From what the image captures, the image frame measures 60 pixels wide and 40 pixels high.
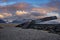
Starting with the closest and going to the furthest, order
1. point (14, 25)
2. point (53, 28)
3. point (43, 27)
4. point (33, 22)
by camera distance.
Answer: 1. point (53, 28)
2. point (43, 27)
3. point (33, 22)
4. point (14, 25)

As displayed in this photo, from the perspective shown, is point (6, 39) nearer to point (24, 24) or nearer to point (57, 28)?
point (57, 28)

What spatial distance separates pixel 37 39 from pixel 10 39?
1.58m

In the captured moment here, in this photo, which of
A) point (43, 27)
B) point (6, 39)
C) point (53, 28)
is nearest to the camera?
point (6, 39)

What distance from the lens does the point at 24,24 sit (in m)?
20.4

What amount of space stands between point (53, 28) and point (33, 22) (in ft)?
14.4

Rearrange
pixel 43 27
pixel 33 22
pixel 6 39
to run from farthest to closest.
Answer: pixel 33 22 → pixel 43 27 → pixel 6 39

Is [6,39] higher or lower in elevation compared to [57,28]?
higher

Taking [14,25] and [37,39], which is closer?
[37,39]

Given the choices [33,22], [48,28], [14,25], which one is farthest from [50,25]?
[14,25]

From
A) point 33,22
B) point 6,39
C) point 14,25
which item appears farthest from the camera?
point 14,25

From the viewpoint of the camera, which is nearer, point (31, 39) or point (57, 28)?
point (31, 39)

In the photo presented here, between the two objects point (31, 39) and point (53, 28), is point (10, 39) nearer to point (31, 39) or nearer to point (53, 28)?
point (31, 39)

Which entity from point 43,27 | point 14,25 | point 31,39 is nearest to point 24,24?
point 14,25

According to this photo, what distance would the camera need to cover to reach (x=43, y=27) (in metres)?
17.3
